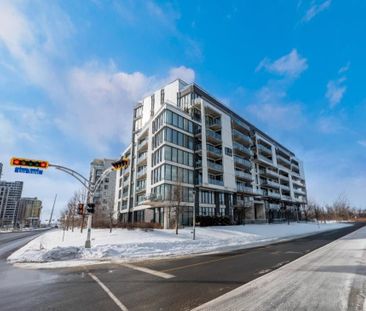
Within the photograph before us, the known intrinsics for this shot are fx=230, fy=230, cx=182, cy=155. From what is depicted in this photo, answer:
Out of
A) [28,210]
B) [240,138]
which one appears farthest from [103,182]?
[28,210]

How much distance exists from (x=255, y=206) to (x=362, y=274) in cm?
5251

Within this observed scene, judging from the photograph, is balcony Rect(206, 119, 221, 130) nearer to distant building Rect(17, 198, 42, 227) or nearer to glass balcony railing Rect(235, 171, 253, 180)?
glass balcony railing Rect(235, 171, 253, 180)

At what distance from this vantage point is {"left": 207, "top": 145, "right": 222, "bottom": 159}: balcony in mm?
44447

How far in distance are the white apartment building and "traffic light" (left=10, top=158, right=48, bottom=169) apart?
1702 centimetres

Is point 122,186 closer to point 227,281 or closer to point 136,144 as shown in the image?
point 136,144

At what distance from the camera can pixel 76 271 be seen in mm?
10461

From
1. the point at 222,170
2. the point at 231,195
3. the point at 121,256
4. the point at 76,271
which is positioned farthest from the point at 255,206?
the point at 76,271

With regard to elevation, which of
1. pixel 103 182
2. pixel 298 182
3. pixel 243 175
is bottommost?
pixel 243 175

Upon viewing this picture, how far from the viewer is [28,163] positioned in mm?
15305

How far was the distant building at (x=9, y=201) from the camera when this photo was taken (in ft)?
334

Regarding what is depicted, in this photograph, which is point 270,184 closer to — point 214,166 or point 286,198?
point 286,198

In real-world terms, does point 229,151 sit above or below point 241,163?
above

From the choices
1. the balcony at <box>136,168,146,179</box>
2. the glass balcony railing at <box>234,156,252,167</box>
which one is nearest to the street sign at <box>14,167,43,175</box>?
the balcony at <box>136,168,146,179</box>

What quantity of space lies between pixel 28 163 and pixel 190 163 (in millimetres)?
29075
